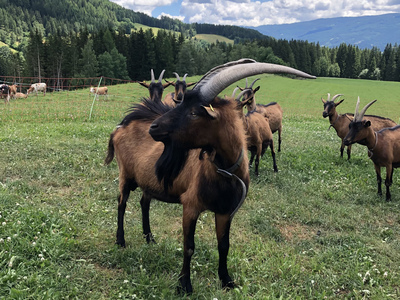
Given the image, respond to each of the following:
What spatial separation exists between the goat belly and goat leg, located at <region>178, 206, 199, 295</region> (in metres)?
0.26

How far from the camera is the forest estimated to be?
5178cm

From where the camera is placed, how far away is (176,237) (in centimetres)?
477

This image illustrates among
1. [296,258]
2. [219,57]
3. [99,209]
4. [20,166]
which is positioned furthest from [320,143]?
[219,57]

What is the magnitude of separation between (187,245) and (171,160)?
1.14m

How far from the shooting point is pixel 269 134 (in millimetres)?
8695

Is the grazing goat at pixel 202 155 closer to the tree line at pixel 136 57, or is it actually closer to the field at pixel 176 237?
the field at pixel 176 237

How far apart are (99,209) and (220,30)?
208 meters

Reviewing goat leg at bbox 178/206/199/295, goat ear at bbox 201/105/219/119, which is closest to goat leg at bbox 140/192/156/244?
goat leg at bbox 178/206/199/295

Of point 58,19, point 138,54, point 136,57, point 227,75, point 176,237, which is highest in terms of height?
point 58,19

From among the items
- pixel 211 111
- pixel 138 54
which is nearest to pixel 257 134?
pixel 211 111

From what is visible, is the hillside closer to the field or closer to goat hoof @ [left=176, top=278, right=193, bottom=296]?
the field

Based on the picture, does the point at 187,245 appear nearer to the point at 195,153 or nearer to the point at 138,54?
the point at 195,153

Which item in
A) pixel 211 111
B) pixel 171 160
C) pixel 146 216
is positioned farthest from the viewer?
pixel 146 216

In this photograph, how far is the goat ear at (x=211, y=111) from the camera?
8.18 feet
